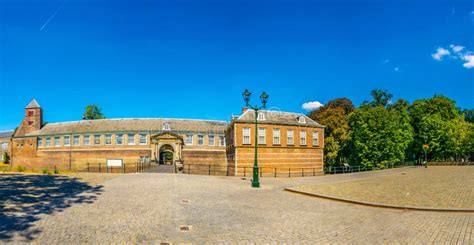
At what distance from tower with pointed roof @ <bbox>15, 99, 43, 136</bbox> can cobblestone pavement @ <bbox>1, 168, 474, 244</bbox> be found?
55125 millimetres

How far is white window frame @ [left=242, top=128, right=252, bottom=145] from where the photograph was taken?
104ft

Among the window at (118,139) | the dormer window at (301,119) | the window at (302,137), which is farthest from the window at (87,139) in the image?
the window at (302,137)

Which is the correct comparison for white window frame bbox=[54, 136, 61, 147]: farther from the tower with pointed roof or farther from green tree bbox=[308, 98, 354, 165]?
green tree bbox=[308, 98, 354, 165]

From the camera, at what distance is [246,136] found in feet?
105

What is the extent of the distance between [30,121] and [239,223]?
62.3 m

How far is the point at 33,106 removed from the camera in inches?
2192

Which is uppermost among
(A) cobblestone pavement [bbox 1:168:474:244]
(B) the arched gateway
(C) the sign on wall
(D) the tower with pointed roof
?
(D) the tower with pointed roof

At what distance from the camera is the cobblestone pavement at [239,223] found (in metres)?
6.66

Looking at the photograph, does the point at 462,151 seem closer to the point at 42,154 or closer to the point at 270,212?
the point at 270,212

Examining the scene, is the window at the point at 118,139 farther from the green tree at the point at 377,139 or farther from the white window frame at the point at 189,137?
the green tree at the point at 377,139

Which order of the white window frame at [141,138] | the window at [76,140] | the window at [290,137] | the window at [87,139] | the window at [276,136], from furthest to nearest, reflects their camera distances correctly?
1. the window at [76,140]
2. the window at [87,139]
3. the white window frame at [141,138]
4. the window at [290,137]
5. the window at [276,136]

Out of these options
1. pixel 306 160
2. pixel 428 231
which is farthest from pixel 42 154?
pixel 428 231

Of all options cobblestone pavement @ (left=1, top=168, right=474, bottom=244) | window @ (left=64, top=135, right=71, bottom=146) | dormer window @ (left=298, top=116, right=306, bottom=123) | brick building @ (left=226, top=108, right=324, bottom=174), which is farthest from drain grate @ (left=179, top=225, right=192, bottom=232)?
window @ (left=64, top=135, right=71, bottom=146)

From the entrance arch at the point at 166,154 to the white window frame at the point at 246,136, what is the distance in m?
21.7
